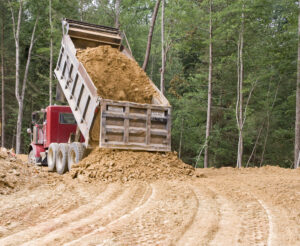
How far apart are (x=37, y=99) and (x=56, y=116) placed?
19.2 m

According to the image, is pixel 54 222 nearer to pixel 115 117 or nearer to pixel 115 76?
pixel 115 117

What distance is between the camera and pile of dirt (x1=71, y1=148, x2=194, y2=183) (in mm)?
8078

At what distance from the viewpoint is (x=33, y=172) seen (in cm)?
886

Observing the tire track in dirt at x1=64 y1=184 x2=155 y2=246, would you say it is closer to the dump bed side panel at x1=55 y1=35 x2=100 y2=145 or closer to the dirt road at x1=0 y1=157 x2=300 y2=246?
the dirt road at x1=0 y1=157 x2=300 y2=246

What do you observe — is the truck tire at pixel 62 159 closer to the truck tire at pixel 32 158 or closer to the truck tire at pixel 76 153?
the truck tire at pixel 76 153

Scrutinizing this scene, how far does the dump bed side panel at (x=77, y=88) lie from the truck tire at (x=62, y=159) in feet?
2.70

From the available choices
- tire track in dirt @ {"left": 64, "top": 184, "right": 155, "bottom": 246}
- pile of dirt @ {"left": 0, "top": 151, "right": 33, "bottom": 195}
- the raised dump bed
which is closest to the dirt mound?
the raised dump bed

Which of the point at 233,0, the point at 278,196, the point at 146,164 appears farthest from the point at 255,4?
the point at 278,196

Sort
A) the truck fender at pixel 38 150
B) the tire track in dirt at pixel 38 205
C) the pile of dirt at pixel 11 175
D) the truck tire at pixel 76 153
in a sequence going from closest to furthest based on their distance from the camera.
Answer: the tire track in dirt at pixel 38 205, the pile of dirt at pixel 11 175, the truck tire at pixel 76 153, the truck fender at pixel 38 150

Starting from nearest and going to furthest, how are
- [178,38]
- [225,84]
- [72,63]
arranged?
[72,63] < [178,38] < [225,84]

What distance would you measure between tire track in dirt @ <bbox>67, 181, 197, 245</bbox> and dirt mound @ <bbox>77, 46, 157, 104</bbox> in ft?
13.0

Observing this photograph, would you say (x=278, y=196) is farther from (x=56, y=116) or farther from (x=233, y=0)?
(x=233, y=0)

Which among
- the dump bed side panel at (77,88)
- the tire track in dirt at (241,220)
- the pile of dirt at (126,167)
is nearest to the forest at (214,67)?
the dump bed side panel at (77,88)

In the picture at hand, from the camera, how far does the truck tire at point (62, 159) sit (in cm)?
985
